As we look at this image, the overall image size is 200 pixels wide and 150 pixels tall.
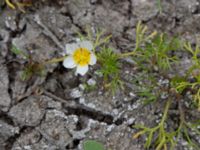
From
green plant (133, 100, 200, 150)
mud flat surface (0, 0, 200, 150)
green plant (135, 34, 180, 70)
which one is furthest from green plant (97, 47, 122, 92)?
green plant (133, 100, 200, 150)

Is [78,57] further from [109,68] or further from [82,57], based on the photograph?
[109,68]

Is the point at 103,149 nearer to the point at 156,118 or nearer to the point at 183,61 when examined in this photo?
the point at 156,118

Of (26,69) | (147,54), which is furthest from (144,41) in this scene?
(26,69)

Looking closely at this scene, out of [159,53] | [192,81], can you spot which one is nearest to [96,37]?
[159,53]

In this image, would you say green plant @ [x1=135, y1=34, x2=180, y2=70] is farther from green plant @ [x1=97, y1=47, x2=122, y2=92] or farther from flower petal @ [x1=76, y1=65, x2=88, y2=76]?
flower petal @ [x1=76, y1=65, x2=88, y2=76]

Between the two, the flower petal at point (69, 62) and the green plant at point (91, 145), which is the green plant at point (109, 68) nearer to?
the flower petal at point (69, 62)

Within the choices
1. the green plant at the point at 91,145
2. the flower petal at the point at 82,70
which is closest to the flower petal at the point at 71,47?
the flower petal at the point at 82,70

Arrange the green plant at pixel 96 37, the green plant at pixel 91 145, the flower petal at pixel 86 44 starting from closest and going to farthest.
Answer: the green plant at pixel 91 145, the flower petal at pixel 86 44, the green plant at pixel 96 37
